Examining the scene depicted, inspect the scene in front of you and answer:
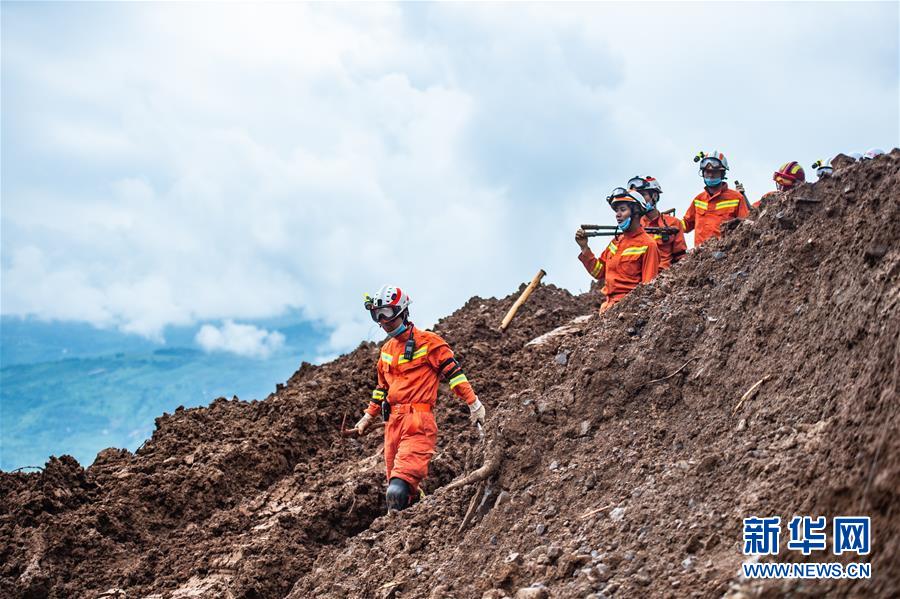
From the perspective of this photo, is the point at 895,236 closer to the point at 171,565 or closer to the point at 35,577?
the point at 171,565

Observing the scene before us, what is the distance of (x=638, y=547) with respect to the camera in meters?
5.05

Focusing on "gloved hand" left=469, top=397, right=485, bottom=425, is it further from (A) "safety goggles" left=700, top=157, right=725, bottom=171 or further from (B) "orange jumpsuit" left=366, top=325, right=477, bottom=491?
(A) "safety goggles" left=700, top=157, right=725, bottom=171

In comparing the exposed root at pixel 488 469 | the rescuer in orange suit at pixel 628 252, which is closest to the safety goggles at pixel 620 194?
the rescuer in orange suit at pixel 628 252

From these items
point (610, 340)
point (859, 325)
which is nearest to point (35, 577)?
point (610, 340)

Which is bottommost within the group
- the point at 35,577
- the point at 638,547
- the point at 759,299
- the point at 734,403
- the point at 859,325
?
the point at 35,577

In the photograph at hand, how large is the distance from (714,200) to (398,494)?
599cm

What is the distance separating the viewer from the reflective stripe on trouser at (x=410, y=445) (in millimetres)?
8391

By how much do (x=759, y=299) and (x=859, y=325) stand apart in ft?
4.33

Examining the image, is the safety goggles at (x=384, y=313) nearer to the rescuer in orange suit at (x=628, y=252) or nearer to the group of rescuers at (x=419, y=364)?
the group of rescuers at (x=419, y=364)

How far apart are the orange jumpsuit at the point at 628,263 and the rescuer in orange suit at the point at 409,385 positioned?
216cm

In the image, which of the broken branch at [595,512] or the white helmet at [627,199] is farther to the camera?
the white helmet at [627,199]

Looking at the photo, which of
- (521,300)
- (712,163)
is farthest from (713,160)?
(521,300)

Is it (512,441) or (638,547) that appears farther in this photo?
(512,441)

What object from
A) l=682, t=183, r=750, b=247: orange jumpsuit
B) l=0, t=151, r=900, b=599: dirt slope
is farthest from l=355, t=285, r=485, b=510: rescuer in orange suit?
l=682, t=183, r=750, b=247: orange jumpsuit
